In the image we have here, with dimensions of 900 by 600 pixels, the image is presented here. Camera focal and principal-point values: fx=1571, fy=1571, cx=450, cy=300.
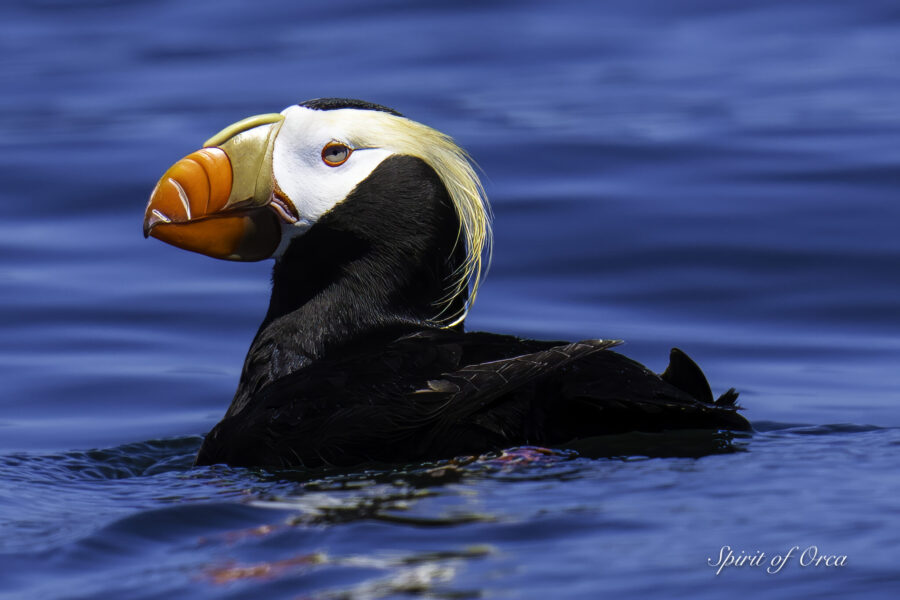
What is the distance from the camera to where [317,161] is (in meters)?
4.82

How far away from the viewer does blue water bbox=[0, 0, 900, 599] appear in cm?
356

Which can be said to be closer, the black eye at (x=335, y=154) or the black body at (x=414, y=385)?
the black body at (x=414, y=385)

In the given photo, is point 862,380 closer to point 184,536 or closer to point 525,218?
point 525,218

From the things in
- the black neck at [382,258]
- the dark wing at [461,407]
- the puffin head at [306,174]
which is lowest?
the dark wing at [461,407]

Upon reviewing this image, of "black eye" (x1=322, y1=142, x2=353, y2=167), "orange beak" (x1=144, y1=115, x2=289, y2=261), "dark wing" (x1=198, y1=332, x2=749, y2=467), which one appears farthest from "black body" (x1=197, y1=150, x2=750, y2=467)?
"orange beak" (x1=144, y1=115, x2=289, y2=261)

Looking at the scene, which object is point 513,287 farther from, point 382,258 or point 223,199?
point 223,199

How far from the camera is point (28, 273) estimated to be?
27.8ft

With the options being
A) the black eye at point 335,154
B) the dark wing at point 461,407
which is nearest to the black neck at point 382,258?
the black eye at point 335,154

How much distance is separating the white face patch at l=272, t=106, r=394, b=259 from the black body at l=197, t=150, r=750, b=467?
5cm

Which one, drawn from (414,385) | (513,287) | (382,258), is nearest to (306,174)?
(382,258)

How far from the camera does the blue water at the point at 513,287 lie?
3562 millimetres

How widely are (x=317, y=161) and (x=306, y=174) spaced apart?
53mm

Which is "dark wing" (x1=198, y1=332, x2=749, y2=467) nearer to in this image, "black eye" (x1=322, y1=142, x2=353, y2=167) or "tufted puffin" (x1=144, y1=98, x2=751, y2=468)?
"tufted puffin" (x1=144, y1=98, x2=751, y2=468)

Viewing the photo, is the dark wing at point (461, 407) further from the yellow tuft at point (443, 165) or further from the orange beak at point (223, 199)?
the orange beak at point (223, 199)
